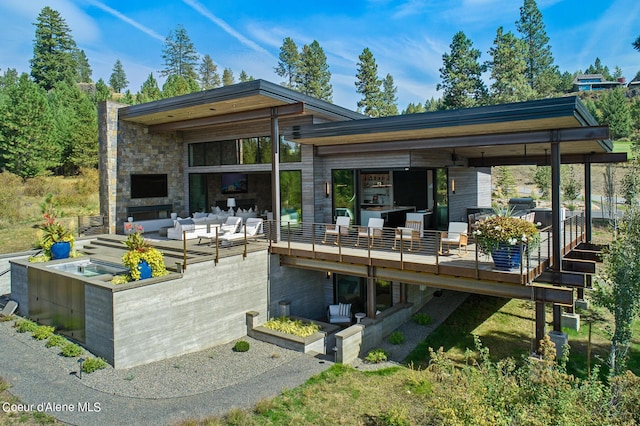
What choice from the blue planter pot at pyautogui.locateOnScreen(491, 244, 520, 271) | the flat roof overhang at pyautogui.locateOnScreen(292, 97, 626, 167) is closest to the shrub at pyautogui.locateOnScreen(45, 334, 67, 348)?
the flat roof overhang at pyautogui.locateOnScreen(292, 97, 626, 167)

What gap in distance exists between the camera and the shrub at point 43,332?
32.8ft

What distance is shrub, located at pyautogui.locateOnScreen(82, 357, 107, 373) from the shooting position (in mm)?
8523

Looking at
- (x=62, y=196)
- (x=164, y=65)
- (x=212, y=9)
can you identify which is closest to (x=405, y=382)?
(x=62, y=196)

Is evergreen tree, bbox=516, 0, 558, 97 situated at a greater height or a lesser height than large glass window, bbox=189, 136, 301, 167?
greater

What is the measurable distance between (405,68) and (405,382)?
168 feet

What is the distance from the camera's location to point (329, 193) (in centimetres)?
1460

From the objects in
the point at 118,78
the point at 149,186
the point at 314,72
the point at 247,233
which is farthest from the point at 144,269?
the point at 118,78

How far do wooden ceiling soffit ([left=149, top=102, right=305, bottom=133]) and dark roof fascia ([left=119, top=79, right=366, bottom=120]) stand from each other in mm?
332

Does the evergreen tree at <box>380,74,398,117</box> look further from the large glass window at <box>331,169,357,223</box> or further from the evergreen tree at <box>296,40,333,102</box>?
the large glass window at <box>331,169,357,223</box>

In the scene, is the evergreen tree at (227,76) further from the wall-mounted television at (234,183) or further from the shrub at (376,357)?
the shrub at (376,357)

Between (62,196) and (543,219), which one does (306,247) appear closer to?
(543,219)

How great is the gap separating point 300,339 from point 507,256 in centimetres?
518

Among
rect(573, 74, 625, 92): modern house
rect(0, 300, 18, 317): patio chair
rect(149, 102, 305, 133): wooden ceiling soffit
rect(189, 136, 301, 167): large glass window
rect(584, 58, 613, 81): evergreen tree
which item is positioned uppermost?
rect(584, 58, 613, 81): evergreen tree

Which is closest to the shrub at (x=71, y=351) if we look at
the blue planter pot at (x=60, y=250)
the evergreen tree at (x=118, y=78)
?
the blue planter pot at (x=60, y=250)
